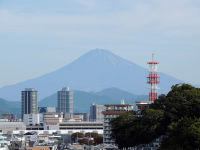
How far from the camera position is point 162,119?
81.8 metres

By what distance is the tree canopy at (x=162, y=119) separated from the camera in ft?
254

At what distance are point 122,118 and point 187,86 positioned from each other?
9.09 m

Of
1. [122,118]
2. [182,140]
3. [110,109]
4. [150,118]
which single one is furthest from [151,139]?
[110,109]

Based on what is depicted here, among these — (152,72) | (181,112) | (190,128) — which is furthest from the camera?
(152,72)

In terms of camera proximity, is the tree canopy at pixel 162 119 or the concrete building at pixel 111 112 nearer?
the tree canopy at pixel 162 119

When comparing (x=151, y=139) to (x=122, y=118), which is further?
(x=122, y=118)

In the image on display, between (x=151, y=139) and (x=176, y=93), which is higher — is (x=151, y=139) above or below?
below

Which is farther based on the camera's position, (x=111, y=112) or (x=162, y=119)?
(x=111, y=112)

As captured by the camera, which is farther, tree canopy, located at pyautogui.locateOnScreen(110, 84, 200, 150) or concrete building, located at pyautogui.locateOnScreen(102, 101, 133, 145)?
concrete building, located at pyautogui.locateOnScreen(102, 101, 133, 145)

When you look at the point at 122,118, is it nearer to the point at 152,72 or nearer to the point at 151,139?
the point at 151,139

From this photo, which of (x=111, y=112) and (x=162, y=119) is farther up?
(x=111, y=112)

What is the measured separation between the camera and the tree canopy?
77500 millimetres

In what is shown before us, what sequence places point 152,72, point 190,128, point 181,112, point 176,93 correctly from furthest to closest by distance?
1. point 152,72
2. point 176,93
3. point 181,112
4. point 190,128

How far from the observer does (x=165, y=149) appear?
67.2 m
